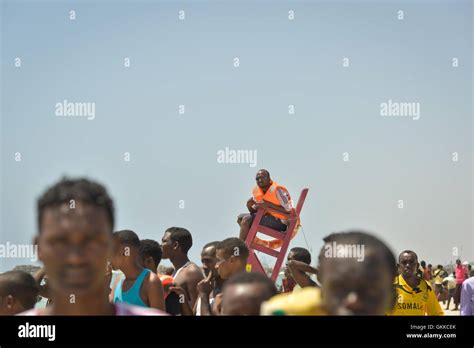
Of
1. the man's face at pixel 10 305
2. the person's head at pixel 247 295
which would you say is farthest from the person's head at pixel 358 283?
the man's face at pixel 10 305

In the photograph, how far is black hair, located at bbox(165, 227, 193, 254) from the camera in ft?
19.2

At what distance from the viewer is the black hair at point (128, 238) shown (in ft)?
15.5

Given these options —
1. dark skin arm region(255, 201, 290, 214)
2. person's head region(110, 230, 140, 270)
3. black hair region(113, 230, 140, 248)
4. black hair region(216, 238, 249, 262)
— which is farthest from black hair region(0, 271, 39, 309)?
dark skin arm region(255, 201, 290, 214)

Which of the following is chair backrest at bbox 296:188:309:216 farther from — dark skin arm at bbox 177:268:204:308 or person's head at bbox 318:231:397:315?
person's head at bbox 318:231:397:315

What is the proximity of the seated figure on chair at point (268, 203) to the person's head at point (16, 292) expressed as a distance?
2.99 meters

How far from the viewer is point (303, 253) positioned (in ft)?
20.6

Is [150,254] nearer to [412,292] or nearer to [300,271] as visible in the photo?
[300,271]

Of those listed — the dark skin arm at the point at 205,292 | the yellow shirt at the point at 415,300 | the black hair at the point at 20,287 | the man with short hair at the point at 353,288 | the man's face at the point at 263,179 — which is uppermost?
the man's face at the point at 263,179

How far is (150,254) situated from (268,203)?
1689 millimetres

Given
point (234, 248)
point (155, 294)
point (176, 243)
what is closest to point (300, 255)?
point (176, 243)

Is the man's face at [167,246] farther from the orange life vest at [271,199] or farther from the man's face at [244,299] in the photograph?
the man's face at [244,299]

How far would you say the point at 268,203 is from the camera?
6816 mm

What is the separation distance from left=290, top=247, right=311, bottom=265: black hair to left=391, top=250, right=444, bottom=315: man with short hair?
0.79 metres
